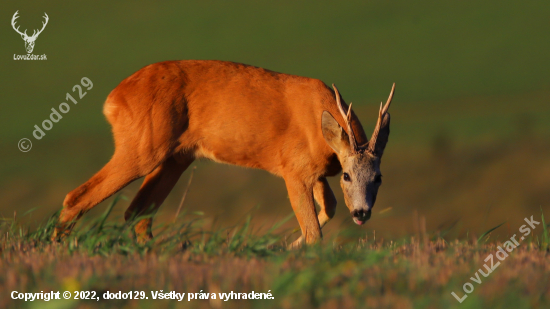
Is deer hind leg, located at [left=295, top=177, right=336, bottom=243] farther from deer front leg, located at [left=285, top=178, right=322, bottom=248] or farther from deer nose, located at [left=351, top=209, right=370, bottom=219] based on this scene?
deer nose, located at [left=351, top=209, right=370, bottom=219]

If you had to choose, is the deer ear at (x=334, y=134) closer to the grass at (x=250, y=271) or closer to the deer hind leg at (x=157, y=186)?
the grass at (x=250, y=271)

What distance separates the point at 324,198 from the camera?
7973mm

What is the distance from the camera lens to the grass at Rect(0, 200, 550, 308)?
373 centimetres

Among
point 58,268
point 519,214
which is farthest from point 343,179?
point 519,214

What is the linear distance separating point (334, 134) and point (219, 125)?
Result: 1.35 meters

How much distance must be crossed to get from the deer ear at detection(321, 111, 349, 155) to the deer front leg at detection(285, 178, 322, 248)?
573mm

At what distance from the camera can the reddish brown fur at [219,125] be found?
7.23m

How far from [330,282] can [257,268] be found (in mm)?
535

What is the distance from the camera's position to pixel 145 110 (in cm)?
736

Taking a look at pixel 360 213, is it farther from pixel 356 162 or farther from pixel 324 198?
pixel 324 198

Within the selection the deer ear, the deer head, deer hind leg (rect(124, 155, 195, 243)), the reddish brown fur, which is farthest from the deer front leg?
deer hind leg (rect(124, 155, 195, 243))

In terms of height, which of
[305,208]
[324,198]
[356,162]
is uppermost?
[356,162]

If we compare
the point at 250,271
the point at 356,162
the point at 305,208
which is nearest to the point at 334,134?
the point at 356,162

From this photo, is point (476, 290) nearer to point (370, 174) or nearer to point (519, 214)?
point (370, 174)
